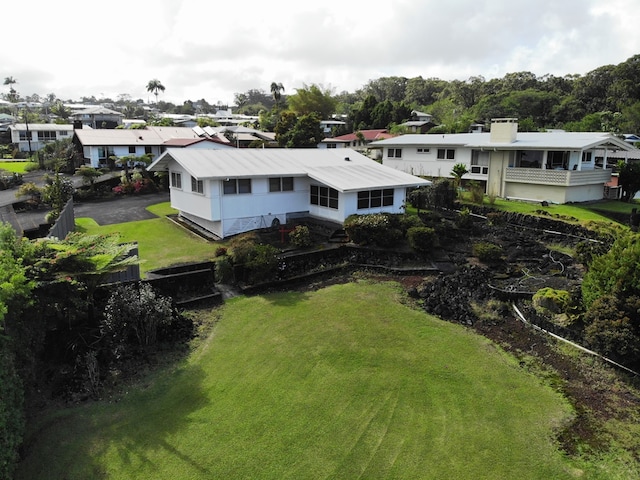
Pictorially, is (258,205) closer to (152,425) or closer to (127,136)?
(152,425)

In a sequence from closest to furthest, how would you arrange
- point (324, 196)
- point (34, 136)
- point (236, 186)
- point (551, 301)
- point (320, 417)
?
point (320, 417)
point (551, 301)
point (236, 186)
point (324, 196)
point (34, 136)

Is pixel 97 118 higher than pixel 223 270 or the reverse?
higher

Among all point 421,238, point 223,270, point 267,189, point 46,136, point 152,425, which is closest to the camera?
point 152,425

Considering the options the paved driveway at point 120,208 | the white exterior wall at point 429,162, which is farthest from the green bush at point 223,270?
the white exterior wall at point 429,162

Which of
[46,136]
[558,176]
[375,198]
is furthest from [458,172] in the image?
[46,136]

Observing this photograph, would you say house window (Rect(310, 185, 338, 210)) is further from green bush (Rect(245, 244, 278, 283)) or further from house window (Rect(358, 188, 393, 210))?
green bush (Rect(245, 244, 278, 283))

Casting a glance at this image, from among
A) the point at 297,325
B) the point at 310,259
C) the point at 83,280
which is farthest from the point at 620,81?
the point at 83,280
